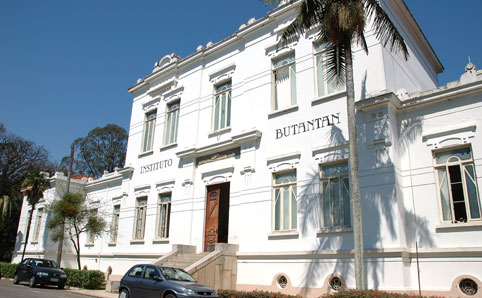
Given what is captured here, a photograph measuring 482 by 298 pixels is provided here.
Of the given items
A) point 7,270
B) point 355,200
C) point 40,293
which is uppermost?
point 355,200

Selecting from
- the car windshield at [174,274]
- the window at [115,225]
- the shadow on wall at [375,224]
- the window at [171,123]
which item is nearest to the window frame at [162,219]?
the window at [171,123]

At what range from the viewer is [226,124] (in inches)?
725

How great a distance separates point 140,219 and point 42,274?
5436mm

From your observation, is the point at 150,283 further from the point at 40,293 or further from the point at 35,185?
the point at 35,185

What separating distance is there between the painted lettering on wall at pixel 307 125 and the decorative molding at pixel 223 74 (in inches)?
188

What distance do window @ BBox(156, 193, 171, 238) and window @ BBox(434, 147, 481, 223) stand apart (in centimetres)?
1288

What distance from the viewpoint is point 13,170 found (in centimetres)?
4338

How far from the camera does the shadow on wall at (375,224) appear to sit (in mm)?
11656

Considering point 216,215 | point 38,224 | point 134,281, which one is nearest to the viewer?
point 134,281

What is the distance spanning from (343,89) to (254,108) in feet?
14.2

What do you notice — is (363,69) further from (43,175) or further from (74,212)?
(43,175)

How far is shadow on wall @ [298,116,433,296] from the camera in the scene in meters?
11.7

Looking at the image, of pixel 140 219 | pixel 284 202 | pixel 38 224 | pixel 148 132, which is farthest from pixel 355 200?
pixel 38 224

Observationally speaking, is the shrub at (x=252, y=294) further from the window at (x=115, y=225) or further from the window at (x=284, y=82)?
the window at (x=115, y=225)
